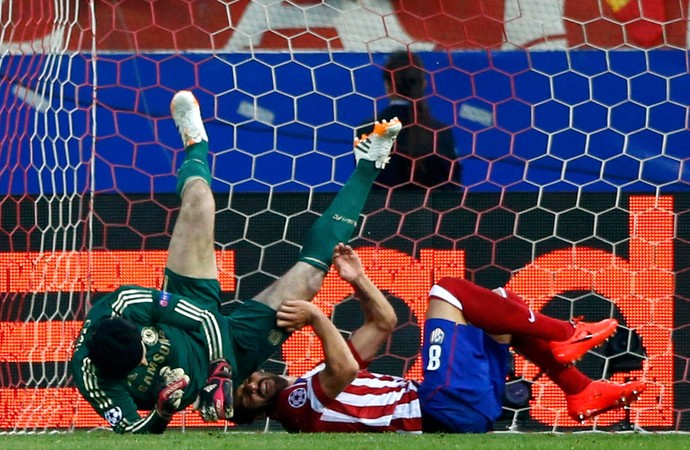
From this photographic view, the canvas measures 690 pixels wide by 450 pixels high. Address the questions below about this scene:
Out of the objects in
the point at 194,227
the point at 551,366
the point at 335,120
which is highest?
the point at 335,120

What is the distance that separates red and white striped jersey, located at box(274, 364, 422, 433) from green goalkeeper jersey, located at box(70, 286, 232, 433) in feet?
0.98

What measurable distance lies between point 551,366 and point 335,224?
962 millimetres

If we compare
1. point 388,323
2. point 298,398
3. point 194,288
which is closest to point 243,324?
point 194,288

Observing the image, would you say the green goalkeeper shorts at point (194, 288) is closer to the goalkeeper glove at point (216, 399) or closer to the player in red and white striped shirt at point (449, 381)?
the player in red and white striped shirt at point (449, 381)

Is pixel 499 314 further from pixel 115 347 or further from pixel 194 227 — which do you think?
pixel 115 347

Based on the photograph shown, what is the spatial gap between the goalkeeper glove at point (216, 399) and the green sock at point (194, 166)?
83cm

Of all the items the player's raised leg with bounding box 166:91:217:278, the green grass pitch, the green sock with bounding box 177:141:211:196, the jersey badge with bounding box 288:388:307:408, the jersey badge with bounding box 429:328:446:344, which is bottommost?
the green grass pitch

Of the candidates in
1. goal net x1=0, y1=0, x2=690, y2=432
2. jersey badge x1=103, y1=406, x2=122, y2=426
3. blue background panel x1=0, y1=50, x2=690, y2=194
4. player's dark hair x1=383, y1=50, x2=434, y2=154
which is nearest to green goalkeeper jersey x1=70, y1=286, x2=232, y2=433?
jersey badge x1=103, y1=406, x2=122, y2=426

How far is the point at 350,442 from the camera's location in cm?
495

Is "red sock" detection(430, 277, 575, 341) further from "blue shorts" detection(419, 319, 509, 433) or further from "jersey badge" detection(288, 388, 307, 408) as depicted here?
"jersey badge" detection(288, 388, 307, 408)

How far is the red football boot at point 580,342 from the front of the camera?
18.8ft

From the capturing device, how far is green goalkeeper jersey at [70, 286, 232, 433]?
526 cm

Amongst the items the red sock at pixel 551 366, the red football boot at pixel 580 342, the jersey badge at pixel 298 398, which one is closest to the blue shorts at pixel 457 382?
the red sock at pixel 551 366

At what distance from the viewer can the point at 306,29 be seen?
21.5 ft
